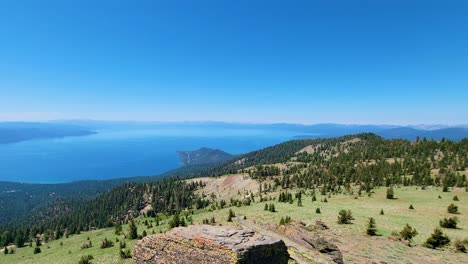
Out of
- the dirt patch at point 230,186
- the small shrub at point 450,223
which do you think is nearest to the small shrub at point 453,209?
the small shrub at point 450,223

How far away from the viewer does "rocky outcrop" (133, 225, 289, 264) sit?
1228 cm

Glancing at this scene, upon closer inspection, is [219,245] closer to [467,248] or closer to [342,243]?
[342,243]

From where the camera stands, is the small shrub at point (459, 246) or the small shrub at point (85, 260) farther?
the small shrub at point (85, 260)

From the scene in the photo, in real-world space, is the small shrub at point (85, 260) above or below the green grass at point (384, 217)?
below

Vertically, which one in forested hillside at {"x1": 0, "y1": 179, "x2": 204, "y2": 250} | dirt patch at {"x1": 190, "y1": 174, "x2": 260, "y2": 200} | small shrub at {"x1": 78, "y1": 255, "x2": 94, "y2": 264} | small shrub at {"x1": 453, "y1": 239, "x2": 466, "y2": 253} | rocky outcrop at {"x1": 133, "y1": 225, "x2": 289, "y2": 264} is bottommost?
forested hillside at {"x1": 0, "y1": 179, "x2": 204, "y2": 250}

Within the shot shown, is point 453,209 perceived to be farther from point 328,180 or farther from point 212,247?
point 328,180

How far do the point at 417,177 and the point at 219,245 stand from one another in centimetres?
7429

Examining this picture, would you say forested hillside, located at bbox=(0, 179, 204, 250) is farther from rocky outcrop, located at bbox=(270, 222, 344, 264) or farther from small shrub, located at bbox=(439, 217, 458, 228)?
rocky outcrop, located at bbox=(270, 222, 344, 264)

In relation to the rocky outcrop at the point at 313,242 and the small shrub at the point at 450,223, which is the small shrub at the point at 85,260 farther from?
the small shrub at the point at 450,223

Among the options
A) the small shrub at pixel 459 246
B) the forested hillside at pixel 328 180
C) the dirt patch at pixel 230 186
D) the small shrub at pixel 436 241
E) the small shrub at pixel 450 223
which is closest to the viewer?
the small shrub at pixel 459 246

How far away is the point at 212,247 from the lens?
1257cm

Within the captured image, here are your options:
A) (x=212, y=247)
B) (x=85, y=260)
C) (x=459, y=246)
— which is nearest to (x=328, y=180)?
(x=459, y=246)

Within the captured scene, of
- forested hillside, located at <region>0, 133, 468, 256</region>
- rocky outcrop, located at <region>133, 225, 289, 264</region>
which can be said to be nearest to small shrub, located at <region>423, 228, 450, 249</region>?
rocky outcrop, located at <region>133, 225, 289, 264</region>

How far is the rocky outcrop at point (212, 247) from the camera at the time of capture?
1228cm
